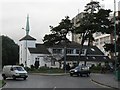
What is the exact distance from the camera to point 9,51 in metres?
112

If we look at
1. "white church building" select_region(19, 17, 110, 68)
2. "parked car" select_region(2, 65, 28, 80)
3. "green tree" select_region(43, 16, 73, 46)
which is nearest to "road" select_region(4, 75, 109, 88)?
"parked car" select_region(2, 65, 28, 80)

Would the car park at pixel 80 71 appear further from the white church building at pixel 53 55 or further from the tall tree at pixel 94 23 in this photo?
the white church building at pixel 53 55

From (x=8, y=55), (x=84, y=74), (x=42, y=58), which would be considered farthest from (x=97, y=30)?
(x=8, y=55)

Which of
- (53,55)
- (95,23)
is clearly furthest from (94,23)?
(53,55)

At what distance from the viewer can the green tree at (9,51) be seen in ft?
347

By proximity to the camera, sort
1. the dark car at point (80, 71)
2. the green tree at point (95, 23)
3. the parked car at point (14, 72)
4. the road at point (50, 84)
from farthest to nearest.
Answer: the green tree at point (95, 23)
the dark car at point (80, 71)
the parked car at point (14, 72)
the road at point (50, 84)

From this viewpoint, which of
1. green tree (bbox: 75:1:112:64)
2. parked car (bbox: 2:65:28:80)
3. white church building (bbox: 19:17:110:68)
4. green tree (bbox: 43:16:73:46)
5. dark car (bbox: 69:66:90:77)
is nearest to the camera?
parked car (bbox: 2:65:28:80)

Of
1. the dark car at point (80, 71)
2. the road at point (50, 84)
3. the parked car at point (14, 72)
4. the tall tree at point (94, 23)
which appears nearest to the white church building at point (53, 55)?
the tall tree at point (94, 23)

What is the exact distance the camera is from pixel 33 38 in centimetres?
9850

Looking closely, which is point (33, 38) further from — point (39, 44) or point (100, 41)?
point (100, 41)

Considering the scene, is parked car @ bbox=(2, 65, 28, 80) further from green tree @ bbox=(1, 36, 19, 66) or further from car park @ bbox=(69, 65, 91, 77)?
green tree @ bbox=(1, 36, 19, 66)

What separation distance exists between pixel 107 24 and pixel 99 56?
32685 millimetres

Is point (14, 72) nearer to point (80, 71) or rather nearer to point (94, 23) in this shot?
point (80, 71)

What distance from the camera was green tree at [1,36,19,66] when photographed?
105887 mm
